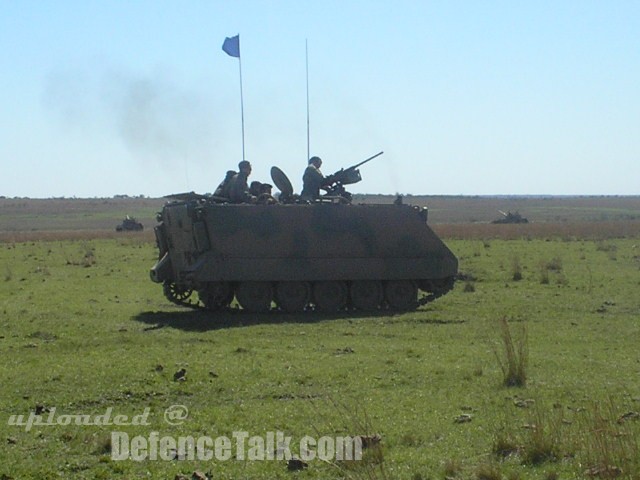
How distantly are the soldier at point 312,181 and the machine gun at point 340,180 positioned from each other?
0.54ft

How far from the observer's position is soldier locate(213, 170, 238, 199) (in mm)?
24234

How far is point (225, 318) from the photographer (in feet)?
71.7

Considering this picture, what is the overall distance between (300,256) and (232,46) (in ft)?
18.8

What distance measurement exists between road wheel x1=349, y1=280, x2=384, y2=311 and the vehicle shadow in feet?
1.82

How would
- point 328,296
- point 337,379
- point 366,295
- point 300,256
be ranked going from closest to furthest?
1. point 337,379
2. point 300,256
3. point 328,296
4. point 366,295

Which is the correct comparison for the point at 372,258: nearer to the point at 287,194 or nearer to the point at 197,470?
the point at 287,194

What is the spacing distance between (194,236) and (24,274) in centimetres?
1219

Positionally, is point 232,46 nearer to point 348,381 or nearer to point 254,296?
point 254,296

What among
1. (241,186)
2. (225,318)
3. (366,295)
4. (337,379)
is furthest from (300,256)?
(337,379)

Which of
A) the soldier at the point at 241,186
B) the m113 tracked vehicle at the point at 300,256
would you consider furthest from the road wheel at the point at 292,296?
the soldier at the point at 241,186

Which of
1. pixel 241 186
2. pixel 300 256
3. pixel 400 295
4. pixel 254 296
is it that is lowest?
pixel 400 295

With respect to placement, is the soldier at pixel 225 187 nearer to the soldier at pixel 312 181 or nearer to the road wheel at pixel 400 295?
the soldier at pixel 312 181

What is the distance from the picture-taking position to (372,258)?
23.6 metres

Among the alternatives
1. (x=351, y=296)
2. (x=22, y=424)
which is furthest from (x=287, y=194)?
(x=22, y=424)
